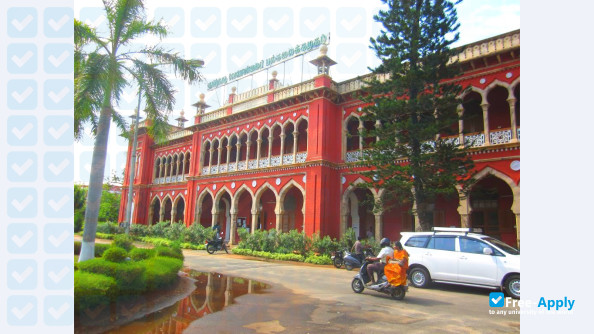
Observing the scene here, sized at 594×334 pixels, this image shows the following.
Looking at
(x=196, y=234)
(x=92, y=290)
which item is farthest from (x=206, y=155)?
(x=92, y=290)

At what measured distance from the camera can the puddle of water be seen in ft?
17.4

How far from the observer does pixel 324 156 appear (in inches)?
699

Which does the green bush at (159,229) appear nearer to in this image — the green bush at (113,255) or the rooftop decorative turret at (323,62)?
the rooftop decorative turret at (323,62)

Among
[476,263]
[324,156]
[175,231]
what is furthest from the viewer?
[175,231]

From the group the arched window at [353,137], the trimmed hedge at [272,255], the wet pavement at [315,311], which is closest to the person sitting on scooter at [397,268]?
the wet pavement at [315,311]

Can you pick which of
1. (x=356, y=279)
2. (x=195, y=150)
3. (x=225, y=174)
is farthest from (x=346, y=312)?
(x=195, y=150)

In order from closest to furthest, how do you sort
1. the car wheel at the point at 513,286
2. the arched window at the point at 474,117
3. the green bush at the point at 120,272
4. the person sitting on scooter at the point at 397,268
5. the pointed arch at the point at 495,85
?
the green bush at the point at 120,272 → the person sitting on scooter at the point at 397,268 → the car wheel at the point at 513,286 → the pointed arch at the point at 495,85 → the arched window at the point at 474,117

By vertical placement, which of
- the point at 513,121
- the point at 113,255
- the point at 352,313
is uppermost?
the point at 513,121

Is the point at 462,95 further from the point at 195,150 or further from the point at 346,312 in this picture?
the point at 195,150

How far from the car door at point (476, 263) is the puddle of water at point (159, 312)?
4.91 meters

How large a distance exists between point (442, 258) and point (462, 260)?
0.50 meters

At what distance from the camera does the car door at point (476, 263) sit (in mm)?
8438

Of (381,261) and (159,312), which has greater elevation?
(381,261)

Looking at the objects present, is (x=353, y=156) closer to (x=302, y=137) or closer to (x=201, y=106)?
(x=302, y=137)
